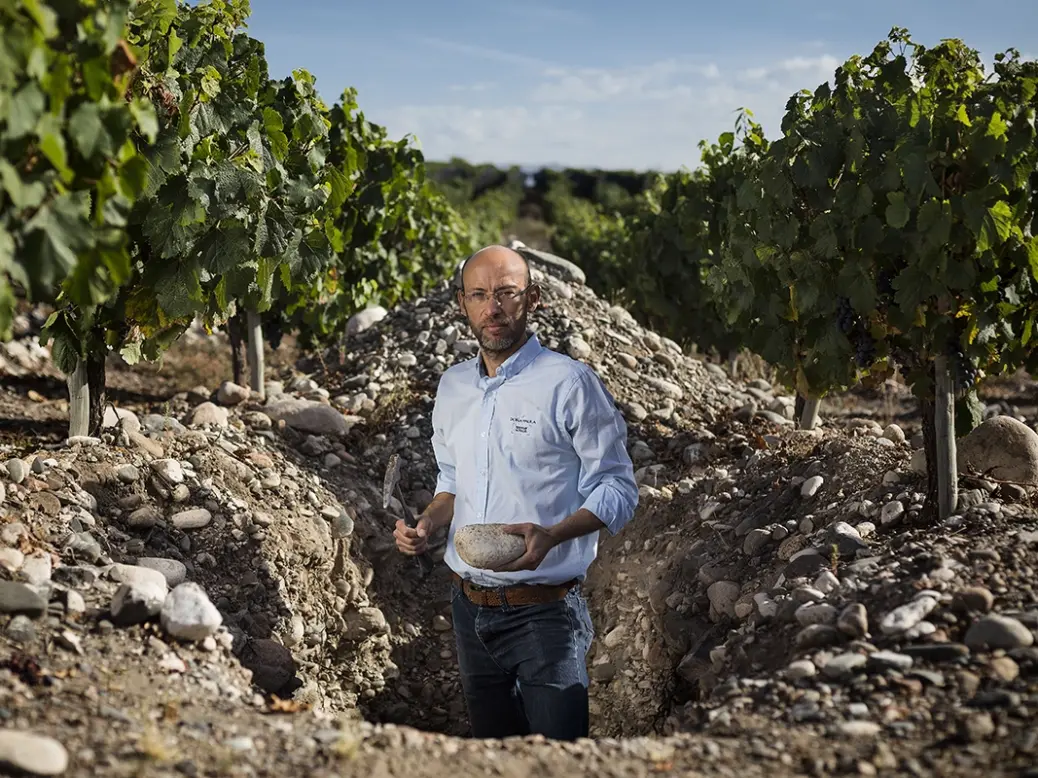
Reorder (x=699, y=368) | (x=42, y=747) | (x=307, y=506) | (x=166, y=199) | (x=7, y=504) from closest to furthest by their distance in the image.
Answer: (x=42, y=747)
(x=7, y=504)
(x=166, y=199)
(x=307, y=506)
(x=699, y=368)

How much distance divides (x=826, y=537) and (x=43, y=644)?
305 cm

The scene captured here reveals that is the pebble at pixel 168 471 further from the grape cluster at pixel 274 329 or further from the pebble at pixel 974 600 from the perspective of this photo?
the grape cluster at pixel 274 329

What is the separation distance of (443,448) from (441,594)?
200 cm

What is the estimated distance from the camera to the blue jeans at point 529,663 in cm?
353

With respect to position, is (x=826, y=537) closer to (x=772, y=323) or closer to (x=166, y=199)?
(x=772, y=323)

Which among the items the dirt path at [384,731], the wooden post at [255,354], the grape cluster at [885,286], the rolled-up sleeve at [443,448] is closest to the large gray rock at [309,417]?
the wooden post at [255,354]

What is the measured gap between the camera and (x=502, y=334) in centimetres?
356

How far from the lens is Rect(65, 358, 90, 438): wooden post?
5.21 m

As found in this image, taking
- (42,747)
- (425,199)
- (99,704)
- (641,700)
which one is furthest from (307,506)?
(425,199)

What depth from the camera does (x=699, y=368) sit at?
812 cm

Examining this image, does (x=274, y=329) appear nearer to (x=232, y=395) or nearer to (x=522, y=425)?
(x=232, y=395)

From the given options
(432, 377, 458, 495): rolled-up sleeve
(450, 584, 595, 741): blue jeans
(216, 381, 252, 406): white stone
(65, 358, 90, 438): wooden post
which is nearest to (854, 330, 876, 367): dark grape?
A: (450, 584, 595, 741): blue jeans

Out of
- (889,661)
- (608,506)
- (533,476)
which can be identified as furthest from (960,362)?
(533,476)

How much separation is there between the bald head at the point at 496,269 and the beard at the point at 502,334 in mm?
121
